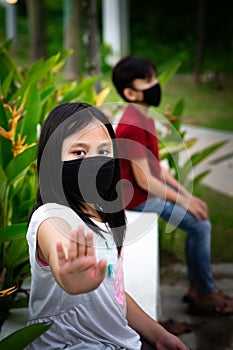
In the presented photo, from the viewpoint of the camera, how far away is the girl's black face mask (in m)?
2.01

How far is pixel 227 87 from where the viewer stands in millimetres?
12195

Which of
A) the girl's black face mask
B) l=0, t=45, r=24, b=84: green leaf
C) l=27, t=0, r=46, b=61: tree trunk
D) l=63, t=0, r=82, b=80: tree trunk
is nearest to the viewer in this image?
the girl's black face mask

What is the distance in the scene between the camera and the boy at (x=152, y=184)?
138 inches

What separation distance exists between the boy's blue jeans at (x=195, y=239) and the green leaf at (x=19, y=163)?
43.3 inches

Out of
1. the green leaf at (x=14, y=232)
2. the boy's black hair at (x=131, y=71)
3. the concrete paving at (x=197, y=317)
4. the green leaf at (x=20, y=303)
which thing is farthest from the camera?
the boy's black hair at (x=131, y=71)

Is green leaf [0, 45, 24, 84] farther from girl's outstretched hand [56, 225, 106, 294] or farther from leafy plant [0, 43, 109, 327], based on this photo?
girl's outstretched hand [56, 225, 106, 294]

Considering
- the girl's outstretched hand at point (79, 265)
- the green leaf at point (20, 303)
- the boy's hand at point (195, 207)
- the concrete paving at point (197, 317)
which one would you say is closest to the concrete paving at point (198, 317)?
the concrete paving at point (197, 317)

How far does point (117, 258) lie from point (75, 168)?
0.32m

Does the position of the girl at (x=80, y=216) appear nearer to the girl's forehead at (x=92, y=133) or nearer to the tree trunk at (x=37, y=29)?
the girl's forehead at (x=92, y=133)

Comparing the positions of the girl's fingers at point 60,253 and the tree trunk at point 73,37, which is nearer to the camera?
the girl's fingers at point 60,253

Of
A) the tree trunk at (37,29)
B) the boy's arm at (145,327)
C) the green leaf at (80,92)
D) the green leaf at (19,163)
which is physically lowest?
the tree trunk at (37,29)

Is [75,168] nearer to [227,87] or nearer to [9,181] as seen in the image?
[9,181]

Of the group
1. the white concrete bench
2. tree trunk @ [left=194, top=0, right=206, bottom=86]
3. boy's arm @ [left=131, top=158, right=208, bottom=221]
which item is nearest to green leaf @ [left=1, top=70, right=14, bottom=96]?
boy's arm @ [left=131, top=158, right=208, bottom=221]

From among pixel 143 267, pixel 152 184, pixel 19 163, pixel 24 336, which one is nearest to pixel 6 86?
pixel 152 184
